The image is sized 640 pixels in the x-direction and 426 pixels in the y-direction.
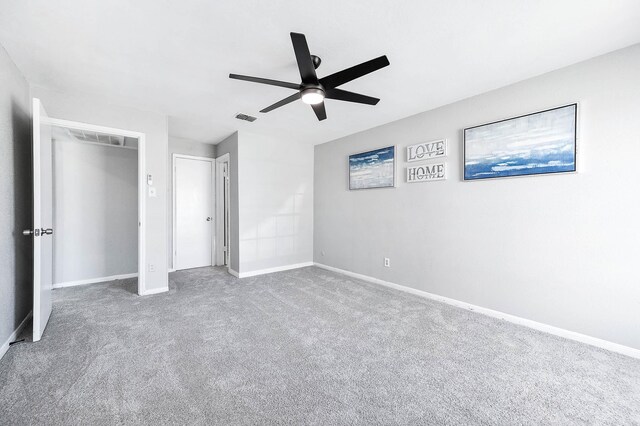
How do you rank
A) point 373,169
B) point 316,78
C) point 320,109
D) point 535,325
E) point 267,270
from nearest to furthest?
point 316,78 < point 320,109 < point 535,325 < point 373,169 < point 267,270

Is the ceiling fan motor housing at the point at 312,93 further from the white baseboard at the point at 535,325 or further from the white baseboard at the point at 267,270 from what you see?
the white baseboard at the point at 267,270

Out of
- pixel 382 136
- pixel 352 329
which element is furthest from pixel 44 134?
pixel 382 136

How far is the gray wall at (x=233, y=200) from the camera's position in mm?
4531

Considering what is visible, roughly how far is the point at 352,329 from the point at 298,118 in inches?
112

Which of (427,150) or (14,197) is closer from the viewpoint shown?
(14,197)

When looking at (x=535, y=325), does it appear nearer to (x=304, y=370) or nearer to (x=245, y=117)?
(x=304, y=370)

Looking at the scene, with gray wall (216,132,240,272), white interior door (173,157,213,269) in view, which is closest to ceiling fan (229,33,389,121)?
gray wall (216,132,240,272)

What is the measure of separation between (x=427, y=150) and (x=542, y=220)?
58.0 inches

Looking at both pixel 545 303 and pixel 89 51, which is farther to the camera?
pixel 545 303

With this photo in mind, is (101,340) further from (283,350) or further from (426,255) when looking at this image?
(426,255)

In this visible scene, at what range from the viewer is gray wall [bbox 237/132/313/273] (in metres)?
4.55

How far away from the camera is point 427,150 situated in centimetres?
349

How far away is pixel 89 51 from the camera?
2.22 meters

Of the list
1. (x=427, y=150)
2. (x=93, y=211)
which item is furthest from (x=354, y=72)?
(x=93, y=211)
